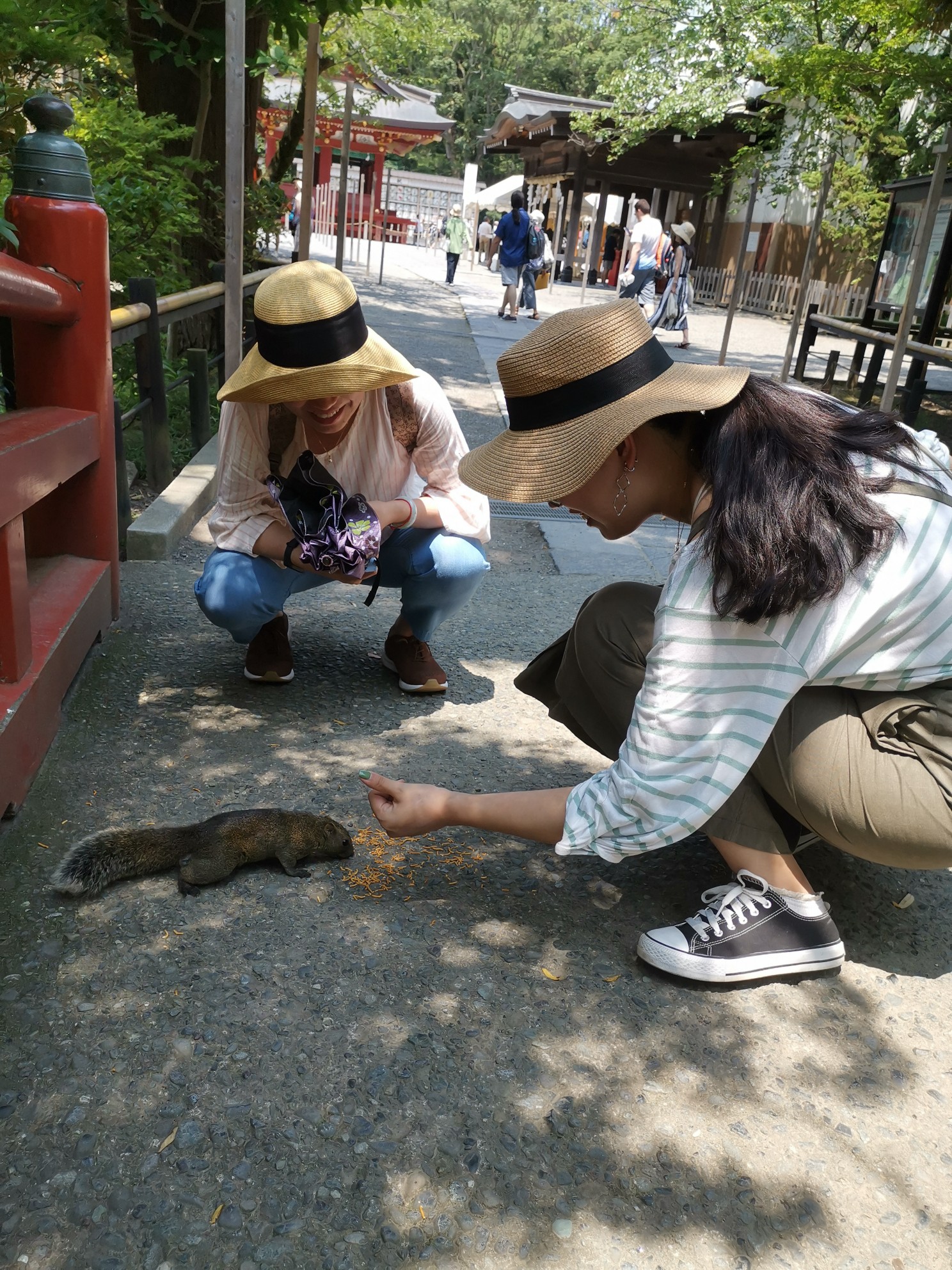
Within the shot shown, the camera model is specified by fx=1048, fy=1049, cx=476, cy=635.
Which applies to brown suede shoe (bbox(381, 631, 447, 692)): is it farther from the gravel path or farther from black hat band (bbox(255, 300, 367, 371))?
black hat band (bbox(255, 300, 367, 371))

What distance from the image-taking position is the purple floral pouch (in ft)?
8.86

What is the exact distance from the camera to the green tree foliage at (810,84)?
9.69 metres

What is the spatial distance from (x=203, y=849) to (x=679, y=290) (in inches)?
520

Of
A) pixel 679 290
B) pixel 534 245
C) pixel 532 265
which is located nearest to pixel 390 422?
pixel 679 290

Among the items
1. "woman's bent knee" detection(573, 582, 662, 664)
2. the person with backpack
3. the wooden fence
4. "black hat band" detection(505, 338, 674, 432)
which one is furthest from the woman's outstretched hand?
the wooden fence

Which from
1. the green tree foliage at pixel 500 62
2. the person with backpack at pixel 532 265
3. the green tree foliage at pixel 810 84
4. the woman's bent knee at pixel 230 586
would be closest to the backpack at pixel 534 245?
the person with backpack at pixel 532 265

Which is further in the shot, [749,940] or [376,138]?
[376,138]

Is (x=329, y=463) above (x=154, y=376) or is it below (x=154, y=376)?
above

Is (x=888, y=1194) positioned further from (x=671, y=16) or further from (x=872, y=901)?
(x=671, y=16)

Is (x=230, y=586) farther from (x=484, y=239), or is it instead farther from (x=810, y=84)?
(x=484, y=239)

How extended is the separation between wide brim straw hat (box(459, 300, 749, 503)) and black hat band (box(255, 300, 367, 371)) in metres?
0.89

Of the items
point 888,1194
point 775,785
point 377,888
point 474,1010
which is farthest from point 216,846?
point 888,1194

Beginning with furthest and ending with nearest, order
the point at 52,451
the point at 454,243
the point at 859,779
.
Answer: the point at 454,243 → the point at 52,451 → the point at 859,779

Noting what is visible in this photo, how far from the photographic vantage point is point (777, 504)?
167 centimetres
